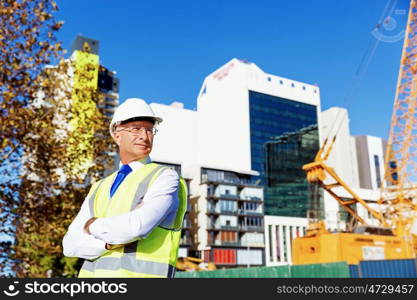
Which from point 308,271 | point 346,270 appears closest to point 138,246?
point 308,271

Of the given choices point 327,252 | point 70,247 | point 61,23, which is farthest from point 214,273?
point 70,247

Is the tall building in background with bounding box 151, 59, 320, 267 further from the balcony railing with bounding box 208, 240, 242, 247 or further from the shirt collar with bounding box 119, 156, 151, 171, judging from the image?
the shirt collar with bounding box 119, 156, 151, 171

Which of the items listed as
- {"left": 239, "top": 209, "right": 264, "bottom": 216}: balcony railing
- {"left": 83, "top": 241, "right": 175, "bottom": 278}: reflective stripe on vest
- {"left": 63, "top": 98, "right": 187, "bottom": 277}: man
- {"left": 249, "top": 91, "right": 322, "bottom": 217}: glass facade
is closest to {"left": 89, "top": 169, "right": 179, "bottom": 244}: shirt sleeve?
{"left": 63, "top": 98, "right": 187, "bottom": 277}: man

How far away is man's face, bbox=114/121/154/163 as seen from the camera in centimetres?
280

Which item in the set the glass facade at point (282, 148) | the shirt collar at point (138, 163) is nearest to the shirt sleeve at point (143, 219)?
the shirt collar at point (138, 163)

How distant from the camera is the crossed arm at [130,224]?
2.37 m

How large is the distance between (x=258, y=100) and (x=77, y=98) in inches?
4086

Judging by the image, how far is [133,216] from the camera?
93.7 inches

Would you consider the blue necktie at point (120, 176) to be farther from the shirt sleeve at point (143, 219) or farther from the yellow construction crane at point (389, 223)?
the yellow construction crane at point (389, 223)

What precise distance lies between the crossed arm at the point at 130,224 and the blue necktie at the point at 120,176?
262 millimetres

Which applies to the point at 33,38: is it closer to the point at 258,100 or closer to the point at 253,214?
the point at 253,214

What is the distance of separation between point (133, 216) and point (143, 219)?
0.06 m

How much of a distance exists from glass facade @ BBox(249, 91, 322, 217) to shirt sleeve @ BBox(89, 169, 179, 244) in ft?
348

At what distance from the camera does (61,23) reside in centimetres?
1219
